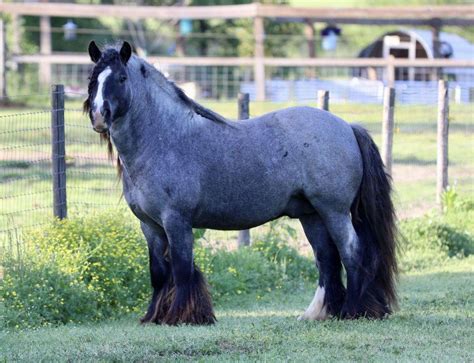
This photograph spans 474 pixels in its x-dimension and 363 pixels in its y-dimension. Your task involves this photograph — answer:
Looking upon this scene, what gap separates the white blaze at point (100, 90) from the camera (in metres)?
7.34

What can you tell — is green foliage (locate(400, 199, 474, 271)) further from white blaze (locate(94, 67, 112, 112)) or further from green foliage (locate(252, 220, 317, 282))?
white blaze (locate(94, 67, 112, 112))

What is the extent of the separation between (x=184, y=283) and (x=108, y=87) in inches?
65.4

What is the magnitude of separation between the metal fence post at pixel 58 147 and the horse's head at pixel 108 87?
75.9 inches

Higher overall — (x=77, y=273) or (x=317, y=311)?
(x=77, y=273)

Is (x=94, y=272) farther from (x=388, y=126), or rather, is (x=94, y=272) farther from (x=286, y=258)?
(x=388, y=126)

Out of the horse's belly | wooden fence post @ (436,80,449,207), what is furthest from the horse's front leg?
wooden fence post @ (436,80,449,207)

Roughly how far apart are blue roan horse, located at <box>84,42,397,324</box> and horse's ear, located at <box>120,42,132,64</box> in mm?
12

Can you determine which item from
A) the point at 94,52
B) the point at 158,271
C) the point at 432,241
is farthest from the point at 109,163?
the point at 94,52

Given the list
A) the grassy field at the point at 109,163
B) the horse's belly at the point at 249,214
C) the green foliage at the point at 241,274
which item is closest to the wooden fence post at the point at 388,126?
the grassy field at the point at 109,163

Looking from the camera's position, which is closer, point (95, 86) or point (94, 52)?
point (95, 86)

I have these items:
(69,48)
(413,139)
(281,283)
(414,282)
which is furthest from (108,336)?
(69,48)

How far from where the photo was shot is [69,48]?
3528 cm

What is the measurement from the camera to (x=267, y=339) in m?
7.04

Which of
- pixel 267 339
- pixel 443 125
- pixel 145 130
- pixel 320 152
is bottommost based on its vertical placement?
pixel 267 339
